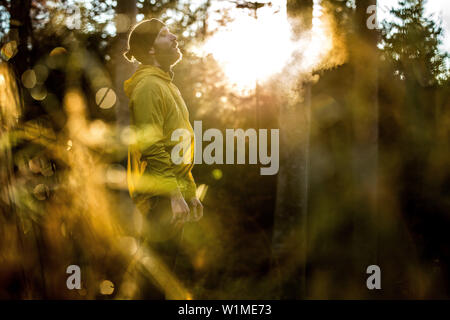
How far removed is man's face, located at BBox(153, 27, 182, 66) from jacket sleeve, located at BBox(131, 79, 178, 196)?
0.26 metres

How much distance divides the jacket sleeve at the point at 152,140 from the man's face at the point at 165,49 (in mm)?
260

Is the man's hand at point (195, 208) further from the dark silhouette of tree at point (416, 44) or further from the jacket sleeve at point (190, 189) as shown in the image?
the dark silhouette of tree at point (416, 44)

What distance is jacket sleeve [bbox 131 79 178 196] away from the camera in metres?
2.15

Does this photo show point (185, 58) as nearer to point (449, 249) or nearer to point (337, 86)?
point (337, 86)

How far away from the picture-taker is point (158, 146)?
7.05 feet

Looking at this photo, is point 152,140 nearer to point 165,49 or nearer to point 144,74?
point 144,74

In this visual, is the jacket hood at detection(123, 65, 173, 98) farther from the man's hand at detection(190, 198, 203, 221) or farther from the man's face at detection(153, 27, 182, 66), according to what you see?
the man's hand at detection(190, 198, 203, 221)

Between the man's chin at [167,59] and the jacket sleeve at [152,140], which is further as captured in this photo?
the man's chin at [167,59]

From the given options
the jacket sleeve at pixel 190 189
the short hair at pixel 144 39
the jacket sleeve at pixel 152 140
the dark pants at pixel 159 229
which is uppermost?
the short hair at pixel 144 39

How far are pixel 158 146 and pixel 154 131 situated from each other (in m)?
0.09

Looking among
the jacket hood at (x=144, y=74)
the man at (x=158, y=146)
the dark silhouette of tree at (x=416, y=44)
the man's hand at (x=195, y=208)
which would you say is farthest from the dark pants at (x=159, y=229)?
the dark silhouette of tree at (x=416, y=44)

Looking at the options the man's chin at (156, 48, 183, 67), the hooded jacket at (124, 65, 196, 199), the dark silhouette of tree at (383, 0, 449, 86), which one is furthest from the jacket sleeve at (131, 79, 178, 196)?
the dark silhouette of tree at (383, 0, 449, 86)

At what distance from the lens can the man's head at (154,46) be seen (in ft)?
7.91

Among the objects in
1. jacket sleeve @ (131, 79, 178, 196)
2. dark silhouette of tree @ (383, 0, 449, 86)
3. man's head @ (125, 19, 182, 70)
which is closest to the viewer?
jacket sleeve @ (131, 79, 178, 196)
